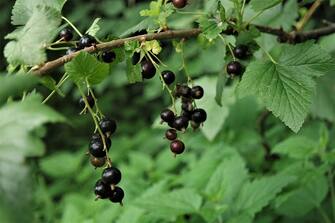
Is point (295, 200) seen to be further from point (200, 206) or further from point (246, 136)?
point (246, 136)

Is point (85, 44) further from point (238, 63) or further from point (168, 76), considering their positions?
point (238, 63)

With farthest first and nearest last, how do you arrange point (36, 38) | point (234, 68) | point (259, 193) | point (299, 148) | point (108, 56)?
point (299, 148)
point (259, 193)
point (234, 68)
point (108, 56)
point (36, 38)

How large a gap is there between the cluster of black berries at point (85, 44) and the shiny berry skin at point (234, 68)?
1.33 feet

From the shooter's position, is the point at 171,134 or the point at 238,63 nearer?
the point at 171,134

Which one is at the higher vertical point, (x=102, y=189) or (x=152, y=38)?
(x=152, y=38)

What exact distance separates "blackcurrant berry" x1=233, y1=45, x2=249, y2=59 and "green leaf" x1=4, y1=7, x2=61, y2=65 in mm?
668

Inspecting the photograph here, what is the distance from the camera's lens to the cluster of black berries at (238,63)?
1859mm

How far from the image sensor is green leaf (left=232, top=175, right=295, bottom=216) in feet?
7.32

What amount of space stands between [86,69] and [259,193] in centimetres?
107

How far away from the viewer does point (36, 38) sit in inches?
55.2

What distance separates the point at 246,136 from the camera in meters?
3.25

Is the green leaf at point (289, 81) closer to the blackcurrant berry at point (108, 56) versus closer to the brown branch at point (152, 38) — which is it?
the brown branch at point (152, 38)

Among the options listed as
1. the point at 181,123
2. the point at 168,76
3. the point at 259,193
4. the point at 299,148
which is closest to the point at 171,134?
the point at 181,123

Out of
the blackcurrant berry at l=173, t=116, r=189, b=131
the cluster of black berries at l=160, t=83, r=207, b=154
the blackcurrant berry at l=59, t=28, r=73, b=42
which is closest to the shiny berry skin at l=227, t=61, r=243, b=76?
the cluster of black berries at l=160, t=83, r=207, b=154
